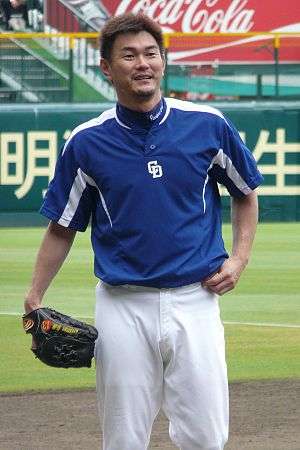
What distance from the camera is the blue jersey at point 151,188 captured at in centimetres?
440

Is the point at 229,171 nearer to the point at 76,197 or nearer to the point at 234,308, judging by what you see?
the point at 76,197

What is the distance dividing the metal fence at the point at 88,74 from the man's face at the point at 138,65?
14.8 metres

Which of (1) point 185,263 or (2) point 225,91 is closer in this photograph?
(1) point 185,263

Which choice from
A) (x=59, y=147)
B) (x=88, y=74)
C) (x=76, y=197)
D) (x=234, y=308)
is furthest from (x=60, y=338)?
(x=88, y=74)

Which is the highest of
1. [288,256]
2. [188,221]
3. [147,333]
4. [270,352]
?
[188,221]

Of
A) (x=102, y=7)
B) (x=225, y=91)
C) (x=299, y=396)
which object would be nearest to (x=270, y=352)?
(x=299, y=396)

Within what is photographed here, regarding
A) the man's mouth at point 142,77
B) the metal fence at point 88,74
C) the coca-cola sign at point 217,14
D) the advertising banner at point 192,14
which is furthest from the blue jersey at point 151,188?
the coca-cola sign at point 217,14

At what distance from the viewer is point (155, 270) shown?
440 centimetres

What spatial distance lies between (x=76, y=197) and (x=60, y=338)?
19.4 inches

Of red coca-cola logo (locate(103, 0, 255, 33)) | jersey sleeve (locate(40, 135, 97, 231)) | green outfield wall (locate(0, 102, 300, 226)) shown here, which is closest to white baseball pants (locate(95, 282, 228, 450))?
jersey sleeve (locate(40, 135, 97, 231))

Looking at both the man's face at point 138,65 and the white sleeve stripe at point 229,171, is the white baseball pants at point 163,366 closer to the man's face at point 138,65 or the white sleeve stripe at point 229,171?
the white sleeve stripe at point 229,171

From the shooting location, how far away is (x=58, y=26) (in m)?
24.7

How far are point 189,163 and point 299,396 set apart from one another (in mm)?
3637

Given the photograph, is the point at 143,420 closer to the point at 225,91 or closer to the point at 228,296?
the point at 228,296
